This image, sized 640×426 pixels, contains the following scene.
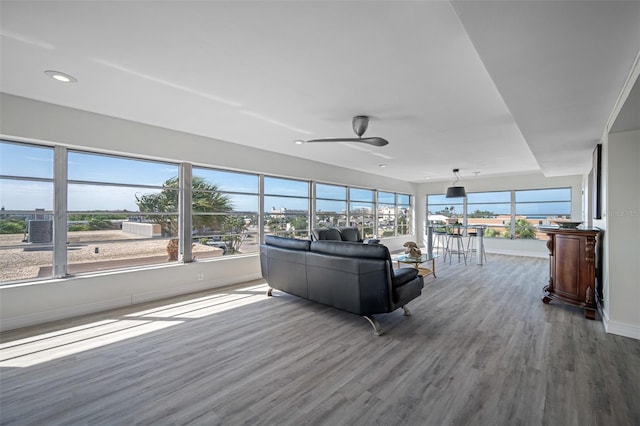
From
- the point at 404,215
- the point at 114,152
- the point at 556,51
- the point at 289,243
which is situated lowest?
the point at 289,243

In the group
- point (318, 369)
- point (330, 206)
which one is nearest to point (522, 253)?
point (330, 206)

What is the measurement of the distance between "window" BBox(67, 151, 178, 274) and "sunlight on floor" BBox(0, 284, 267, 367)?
3.17 ft

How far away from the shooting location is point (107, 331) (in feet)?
9.87

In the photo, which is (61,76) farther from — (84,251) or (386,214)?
(386,214)

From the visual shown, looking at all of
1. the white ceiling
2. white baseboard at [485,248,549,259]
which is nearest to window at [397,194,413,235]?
white baseboard at [485,248,549,259]

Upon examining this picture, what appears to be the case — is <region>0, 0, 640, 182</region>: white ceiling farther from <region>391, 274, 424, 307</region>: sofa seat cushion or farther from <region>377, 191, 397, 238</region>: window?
<region>377, 191, 397, 238</region>: window

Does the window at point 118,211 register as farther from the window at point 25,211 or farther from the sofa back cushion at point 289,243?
the sofa back cushion at point 289,243

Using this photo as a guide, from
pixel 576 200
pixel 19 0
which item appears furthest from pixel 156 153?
pixel 576 200

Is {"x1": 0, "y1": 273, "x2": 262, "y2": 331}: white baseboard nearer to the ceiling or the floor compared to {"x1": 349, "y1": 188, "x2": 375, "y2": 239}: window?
nearer to the floor

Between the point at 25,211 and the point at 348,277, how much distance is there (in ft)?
13.0

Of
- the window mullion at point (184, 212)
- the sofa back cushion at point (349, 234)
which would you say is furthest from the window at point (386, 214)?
the window mullion at point (184, 212)

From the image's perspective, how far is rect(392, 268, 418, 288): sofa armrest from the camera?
3068mm

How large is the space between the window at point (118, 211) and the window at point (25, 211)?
212 mm

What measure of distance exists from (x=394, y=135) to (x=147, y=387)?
435cm
